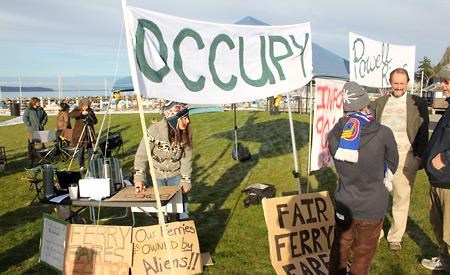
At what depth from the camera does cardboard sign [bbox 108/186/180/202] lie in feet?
13.3

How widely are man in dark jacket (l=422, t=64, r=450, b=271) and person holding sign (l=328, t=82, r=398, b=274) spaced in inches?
35.2

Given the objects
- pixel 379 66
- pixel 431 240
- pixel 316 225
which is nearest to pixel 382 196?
pixel 316 225

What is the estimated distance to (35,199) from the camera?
26.2ft

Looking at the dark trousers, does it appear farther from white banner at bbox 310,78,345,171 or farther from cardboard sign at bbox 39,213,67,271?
cardboard sign at bbox 39,213,67,271

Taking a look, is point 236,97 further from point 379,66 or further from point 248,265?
point 379,66

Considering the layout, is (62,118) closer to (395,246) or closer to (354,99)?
(395,246)

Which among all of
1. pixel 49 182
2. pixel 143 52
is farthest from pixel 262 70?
pixel 49 182

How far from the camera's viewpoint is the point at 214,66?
355 cm

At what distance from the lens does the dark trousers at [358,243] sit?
3.29m

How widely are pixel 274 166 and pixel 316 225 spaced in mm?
5831

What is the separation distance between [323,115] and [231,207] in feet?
10.1

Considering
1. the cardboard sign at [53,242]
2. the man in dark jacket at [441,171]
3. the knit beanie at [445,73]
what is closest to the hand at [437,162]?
the man in dark jacket at [441,171]

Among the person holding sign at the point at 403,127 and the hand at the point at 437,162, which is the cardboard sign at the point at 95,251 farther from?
the person holding sign at the point at 403,127

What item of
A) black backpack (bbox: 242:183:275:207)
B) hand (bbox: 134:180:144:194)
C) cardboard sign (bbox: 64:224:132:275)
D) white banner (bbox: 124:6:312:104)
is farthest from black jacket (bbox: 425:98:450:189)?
black backpack (bbox: 242:183:275:207)
